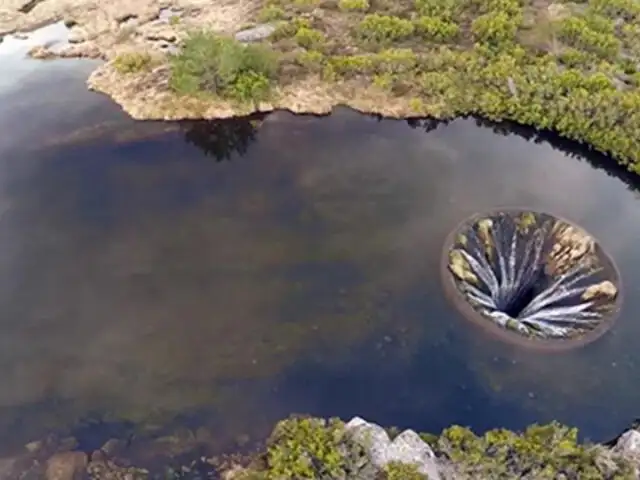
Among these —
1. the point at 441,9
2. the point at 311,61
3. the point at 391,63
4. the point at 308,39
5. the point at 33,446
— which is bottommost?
the point at 33,446

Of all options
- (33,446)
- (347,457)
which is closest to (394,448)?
(347,457)

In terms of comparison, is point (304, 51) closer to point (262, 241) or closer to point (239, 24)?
point (239, 24)

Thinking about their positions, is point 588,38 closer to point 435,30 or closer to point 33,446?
point 435,30

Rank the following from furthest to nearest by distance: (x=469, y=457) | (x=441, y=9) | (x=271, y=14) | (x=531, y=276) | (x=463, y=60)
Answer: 1. (x=271, y=14)
2. (x=441, y=9)
3. (x=463, y=60)
4. (x=531, y=276)
5. (x=469, y=457)

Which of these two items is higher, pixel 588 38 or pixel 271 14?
pixel 271 14

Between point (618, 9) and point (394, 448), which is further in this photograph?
point (618, 9)

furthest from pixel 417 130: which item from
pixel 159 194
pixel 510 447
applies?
pixel 510 447

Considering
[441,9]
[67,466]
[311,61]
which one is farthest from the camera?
[441,9]

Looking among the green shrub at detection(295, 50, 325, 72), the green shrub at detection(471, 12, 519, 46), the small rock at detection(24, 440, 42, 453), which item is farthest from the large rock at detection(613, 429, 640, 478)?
the green shrub at detection(471, 12, 519, 46)
